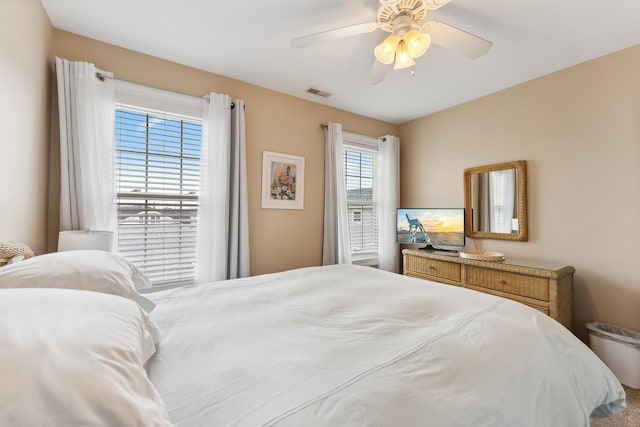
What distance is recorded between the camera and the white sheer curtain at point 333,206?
11.4ft

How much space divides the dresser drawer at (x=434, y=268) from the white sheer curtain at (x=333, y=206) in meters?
0.78

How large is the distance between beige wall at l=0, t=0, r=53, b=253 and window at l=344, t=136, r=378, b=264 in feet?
9.39

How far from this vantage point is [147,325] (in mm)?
966

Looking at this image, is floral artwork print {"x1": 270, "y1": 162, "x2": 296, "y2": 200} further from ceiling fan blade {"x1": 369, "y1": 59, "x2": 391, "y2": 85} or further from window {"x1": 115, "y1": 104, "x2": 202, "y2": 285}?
ceiling fan blade {"x1": 369, "y1": 59, "x2": 391, "y2": 85}

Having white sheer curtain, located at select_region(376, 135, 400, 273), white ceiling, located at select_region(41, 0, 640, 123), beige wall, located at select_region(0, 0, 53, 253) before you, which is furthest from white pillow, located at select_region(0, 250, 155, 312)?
white sheer curtain, located at select_region(376, 135, 400, 273)

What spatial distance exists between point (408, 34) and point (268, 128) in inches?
71.1

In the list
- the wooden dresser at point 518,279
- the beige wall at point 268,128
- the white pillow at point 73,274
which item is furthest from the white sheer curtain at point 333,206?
the white pillow at point 73,274

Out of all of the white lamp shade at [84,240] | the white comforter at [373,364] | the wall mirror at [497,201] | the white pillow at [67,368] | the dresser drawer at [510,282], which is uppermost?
the wall mirror at [497,201]

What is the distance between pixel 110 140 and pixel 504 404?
2.93 metres

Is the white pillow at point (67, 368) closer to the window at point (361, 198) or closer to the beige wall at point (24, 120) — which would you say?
the beige wall at point (24, 120)

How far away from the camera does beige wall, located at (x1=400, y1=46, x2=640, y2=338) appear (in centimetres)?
228

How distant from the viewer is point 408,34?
169 centimetres

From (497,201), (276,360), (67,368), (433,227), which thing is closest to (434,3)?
(276,360)

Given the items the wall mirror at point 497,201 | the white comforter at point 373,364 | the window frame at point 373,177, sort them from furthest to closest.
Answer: the window frame at point 373,177
the wall mirror at point 497,201
the white comforter at point 373,364
